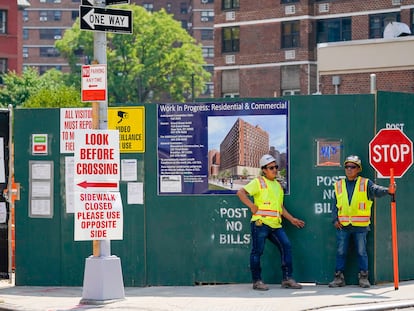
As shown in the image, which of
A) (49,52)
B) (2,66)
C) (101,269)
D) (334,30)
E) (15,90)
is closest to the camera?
(101,269)

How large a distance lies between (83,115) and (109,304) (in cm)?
339

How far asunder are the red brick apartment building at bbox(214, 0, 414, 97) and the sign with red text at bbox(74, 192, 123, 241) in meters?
44.4

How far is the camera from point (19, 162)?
51.0 ft

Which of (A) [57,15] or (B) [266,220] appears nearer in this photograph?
(B) [266,220]

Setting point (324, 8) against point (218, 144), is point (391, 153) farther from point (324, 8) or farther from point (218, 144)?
point (324, 8)

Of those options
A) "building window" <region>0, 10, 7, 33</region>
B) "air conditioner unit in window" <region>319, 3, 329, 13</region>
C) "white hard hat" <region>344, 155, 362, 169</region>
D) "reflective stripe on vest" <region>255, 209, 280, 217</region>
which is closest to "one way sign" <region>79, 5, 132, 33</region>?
"reflective stripe on vest" <region>255, 209, 280, 217</region>

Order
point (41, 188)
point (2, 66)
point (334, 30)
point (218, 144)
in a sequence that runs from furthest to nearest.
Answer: point (2, 66) → point (334, 30) → point (41, 188) → point (218, 144)

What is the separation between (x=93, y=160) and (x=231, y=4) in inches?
2171

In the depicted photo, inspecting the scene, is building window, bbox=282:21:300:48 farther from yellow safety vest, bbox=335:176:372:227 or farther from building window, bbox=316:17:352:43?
yellow safety vest, bbox=335:176:372:227

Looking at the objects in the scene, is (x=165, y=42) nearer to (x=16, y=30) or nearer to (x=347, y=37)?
(x=16, y=30)

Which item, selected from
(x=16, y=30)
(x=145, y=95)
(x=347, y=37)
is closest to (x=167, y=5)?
(x=145, y=95)

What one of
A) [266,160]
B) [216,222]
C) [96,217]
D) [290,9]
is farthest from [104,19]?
[290,9]

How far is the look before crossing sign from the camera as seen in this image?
1326 centimetres

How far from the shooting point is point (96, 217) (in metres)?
13.3
